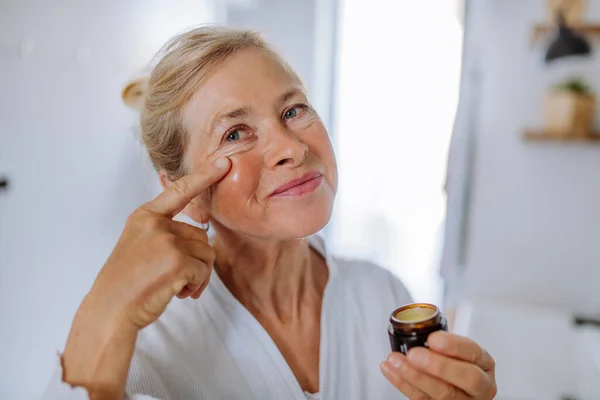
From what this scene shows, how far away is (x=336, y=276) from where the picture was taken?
3.39 ft

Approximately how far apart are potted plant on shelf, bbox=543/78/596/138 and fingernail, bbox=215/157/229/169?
7.18ft

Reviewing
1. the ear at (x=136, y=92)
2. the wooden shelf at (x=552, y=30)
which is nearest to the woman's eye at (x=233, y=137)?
the ear at (x=136, y=92)

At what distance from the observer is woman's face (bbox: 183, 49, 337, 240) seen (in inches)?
31.8

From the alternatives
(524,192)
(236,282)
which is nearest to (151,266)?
(236,282)

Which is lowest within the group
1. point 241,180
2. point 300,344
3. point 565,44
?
point 300,344

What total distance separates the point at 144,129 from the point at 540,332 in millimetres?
1967

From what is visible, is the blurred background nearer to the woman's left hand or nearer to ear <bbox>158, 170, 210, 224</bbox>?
ear <bbox>158, 170, 210, 224</bbox>

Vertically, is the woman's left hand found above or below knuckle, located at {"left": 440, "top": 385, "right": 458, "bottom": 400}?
above

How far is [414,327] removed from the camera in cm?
60

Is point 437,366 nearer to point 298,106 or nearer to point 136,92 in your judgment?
point 298,106

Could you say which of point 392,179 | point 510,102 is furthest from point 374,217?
point 510,102

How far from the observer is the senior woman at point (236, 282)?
0.62 meters

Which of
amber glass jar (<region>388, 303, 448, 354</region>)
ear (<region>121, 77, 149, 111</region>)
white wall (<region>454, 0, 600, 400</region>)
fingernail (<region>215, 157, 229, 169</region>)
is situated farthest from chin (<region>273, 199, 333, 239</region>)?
white wall (<region>454, 0, 600, 400</region>)

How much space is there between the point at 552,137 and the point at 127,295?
2418mm
